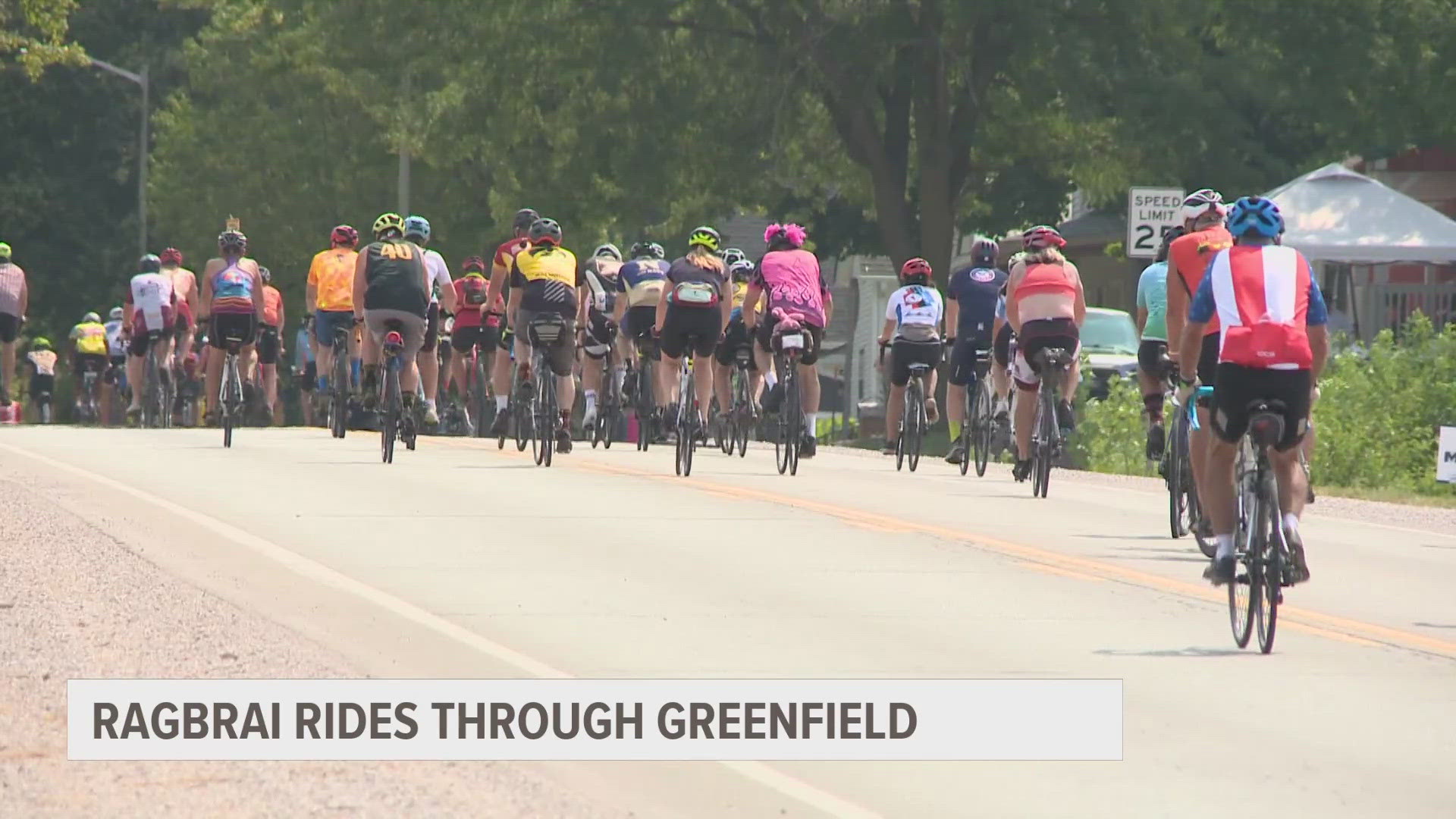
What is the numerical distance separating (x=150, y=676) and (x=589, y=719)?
1.66m

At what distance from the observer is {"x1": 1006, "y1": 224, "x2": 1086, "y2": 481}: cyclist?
19.4 meters

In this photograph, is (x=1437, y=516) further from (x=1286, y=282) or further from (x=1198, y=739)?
(x=1198, y=739)

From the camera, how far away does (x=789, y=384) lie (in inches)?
858

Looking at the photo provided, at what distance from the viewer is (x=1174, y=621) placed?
12320mm

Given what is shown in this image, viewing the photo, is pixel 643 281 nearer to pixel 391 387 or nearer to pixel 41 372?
pixel 391 387

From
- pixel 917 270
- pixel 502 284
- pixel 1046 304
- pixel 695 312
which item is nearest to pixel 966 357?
pixel 917 270

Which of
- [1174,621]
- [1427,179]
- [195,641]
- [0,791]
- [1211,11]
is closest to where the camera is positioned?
[0,791]

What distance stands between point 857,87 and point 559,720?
2976 centimetres

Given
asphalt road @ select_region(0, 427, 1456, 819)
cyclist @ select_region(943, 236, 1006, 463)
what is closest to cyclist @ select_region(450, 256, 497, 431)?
cyclist @ select_region(943, 236, 1006, 463)

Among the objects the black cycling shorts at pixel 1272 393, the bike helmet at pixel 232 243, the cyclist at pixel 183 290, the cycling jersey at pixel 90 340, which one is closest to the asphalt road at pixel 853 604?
the black cycling shorts at pixel 1272 393

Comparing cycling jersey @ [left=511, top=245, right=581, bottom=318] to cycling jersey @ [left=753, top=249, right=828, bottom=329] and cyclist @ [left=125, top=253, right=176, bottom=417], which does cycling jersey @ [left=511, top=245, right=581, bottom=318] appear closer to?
cycling jersey @ [left=753, top=249, right=828, bottom=329]

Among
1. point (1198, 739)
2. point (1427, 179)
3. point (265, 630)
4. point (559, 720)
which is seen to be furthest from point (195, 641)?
point (1427, 179)

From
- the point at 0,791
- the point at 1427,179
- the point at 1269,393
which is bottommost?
the point at 0,791

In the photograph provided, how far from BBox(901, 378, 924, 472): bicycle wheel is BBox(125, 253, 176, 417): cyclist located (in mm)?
8628
